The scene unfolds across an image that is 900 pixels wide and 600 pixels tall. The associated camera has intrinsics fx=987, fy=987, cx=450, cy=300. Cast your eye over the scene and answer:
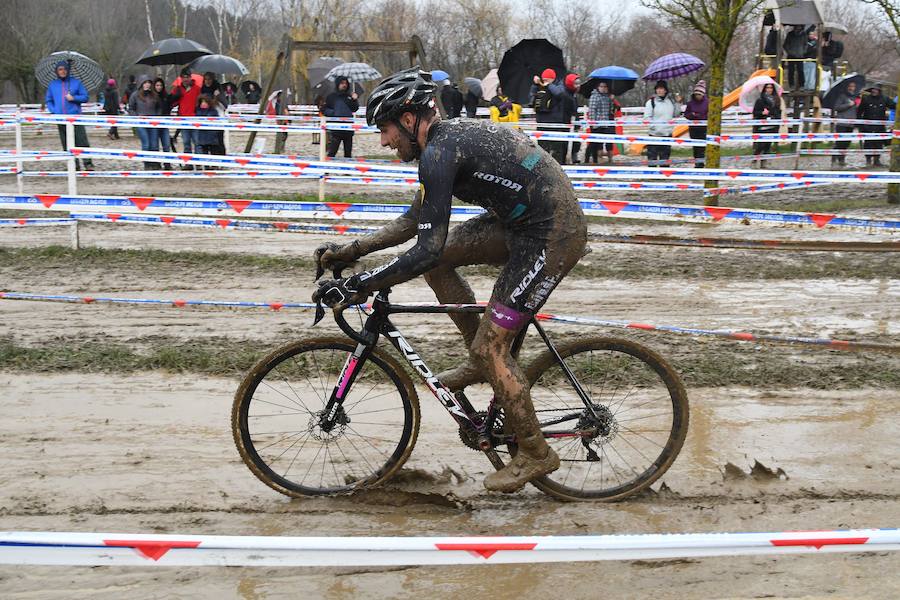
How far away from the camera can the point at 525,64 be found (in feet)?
83.0

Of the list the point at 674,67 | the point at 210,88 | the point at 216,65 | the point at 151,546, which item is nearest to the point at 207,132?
the point at 210,88

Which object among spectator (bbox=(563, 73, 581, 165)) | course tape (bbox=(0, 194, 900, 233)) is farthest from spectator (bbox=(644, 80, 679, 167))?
course tape (bbox=(0, 194, 900, 233))

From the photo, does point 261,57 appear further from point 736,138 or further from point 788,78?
point 736,138

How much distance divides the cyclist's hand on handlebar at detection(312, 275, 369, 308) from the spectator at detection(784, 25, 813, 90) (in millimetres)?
23589

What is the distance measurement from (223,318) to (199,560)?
5318 mm

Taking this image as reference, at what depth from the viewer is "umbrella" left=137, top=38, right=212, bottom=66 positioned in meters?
26.9

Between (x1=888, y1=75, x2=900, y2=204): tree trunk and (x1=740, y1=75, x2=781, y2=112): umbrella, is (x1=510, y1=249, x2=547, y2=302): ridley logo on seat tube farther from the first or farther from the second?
(x1=740, y1=75, x2=781, y2=112): umbrella

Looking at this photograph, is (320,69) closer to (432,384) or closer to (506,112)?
(506,112)

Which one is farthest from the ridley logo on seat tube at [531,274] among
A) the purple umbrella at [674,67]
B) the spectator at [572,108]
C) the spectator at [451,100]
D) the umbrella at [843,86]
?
the umbrella at [843,86]

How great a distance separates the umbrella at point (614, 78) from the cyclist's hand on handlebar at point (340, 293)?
67.6 feet

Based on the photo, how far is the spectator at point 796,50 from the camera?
2547cm

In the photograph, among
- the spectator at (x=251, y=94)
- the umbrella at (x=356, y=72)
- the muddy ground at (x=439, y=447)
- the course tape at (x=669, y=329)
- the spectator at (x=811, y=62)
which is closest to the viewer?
the muddy ground at (x=439, y=447)

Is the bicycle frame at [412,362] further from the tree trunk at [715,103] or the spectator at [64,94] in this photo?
the spectator at [64,94]

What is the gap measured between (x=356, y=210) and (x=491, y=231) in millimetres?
7429
